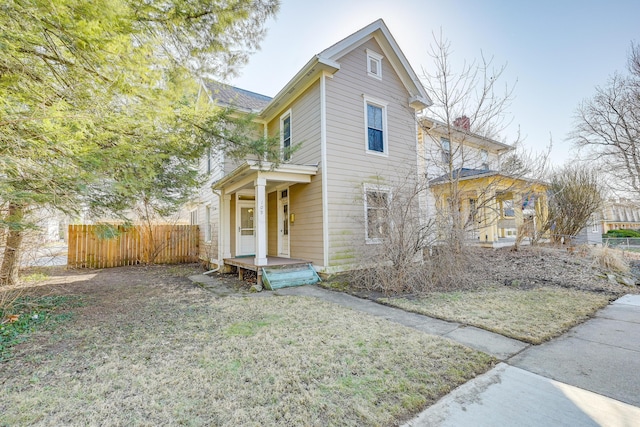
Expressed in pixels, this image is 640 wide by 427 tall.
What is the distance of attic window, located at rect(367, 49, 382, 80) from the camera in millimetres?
9211

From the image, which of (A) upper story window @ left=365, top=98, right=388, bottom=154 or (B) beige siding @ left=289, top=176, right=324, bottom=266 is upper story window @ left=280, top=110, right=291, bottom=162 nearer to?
(B) beige siding @ left=289, top=176, right=324, bottom=266

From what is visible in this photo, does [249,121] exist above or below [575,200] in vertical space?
above

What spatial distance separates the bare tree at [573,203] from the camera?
34.9 feet

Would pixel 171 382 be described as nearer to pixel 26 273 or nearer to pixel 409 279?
pixel 409 279

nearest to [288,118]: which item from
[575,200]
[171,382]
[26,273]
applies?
[26,273]

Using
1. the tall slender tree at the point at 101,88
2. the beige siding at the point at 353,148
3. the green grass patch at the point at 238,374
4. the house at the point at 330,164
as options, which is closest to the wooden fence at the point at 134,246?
the house at the point at 330,164

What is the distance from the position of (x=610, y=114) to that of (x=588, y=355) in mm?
18090

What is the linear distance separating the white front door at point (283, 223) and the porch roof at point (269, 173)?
1586 mm

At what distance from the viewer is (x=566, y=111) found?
15.9m

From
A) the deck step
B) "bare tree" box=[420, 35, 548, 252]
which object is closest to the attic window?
"bare tree" box=[420, 35, 548, 252]

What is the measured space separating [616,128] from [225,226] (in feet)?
65.2

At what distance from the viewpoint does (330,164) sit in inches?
315

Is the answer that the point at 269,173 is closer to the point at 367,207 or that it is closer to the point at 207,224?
the point at 367,207

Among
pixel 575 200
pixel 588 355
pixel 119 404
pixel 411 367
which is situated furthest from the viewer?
pixel 575 200
